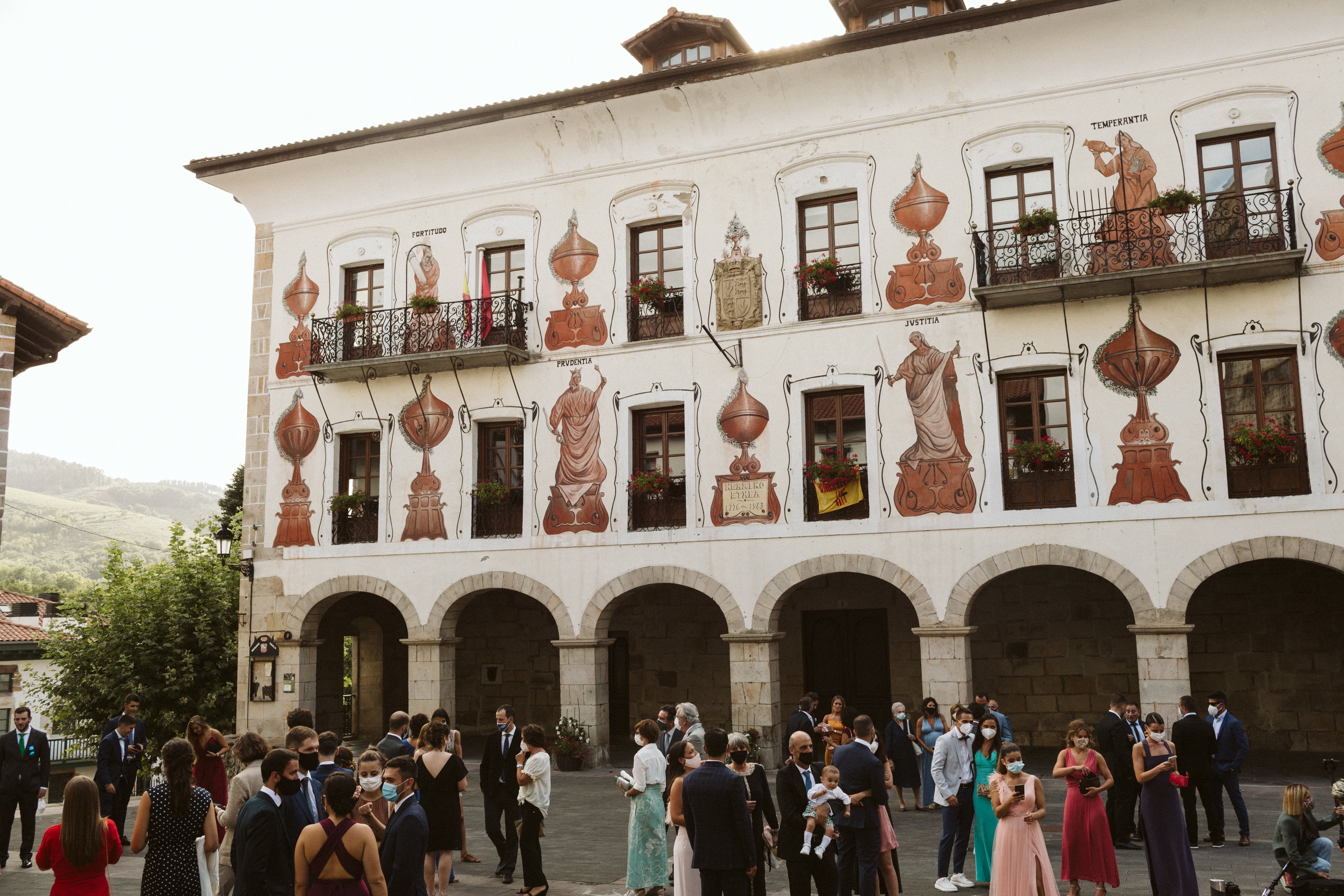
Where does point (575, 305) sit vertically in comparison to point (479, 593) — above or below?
above

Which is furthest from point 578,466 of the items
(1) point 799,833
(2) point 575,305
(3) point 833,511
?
(1) point 799,833

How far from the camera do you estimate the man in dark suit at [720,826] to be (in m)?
7.50

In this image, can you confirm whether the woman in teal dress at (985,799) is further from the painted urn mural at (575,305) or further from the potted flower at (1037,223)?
the painted urn mural at (575,305)

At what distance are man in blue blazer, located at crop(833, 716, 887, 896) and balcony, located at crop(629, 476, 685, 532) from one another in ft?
32.6

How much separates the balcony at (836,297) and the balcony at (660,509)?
345 cm

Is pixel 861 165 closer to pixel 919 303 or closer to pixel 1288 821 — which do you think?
pixel 919 303

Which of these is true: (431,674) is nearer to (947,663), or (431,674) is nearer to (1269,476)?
(947,663)

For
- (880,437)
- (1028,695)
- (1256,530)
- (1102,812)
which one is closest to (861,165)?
(880,437)

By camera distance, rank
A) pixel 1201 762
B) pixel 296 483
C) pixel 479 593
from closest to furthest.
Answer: pixel 1201 762, pixel 479 593, pixel 296 483

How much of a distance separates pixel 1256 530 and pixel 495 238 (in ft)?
43.3

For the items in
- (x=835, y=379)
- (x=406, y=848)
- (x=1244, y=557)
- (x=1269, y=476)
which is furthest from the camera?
(x=835, y=379)

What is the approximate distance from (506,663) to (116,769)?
37.2 ft

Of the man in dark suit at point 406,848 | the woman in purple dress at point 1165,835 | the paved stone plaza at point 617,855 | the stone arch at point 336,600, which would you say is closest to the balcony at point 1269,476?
the paved stone plaza at point 617,855

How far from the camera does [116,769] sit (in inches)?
463
